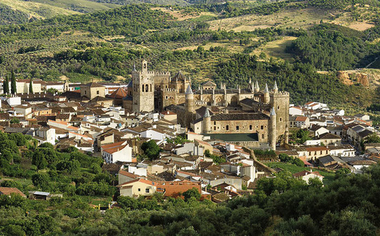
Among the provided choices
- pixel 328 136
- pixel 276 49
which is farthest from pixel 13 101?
pixel 276 49

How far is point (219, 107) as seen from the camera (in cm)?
4825

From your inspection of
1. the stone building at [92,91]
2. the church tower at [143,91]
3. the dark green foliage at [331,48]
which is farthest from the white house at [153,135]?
the dark green foliage at [331,48]

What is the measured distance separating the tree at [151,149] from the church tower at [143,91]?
13370 millimetres

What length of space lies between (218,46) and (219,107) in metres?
44.7

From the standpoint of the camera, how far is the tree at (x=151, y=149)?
1379 inches

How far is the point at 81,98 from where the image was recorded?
5416 cm

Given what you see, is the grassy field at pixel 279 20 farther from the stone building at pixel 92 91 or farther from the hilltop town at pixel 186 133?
the stone building at pixel 92 91

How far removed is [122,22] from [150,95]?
2806 inches

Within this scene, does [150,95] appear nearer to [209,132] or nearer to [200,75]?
[209,132]

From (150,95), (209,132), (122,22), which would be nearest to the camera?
(209,132)

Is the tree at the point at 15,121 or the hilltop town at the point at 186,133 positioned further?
the tree at the point at 15,121

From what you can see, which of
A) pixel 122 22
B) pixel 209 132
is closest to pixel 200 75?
pixel 209 132

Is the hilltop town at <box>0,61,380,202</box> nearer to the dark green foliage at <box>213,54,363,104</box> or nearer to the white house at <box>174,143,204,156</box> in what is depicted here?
the white house at <box>174,143,204,156</box>

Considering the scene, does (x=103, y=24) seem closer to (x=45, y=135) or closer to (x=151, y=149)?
(x=45, y=135)
